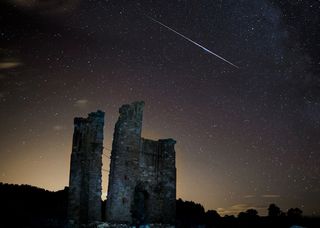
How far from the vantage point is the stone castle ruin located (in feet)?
89.9

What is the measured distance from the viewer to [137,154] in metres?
30.9

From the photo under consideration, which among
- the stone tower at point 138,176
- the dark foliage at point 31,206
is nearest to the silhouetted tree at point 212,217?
the dark foliage at point 31,206

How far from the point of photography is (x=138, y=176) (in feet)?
101

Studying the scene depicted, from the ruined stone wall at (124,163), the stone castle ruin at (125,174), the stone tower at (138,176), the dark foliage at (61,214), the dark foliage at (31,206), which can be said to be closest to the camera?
the stone castle ruin at (125,174)

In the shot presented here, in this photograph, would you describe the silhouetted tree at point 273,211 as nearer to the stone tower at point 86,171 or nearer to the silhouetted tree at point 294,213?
the silhouetted tree at point 294,213

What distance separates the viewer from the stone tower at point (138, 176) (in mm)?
29125

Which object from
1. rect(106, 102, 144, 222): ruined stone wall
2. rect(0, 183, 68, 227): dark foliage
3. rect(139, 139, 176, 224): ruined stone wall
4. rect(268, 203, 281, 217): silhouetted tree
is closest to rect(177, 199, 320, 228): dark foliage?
rect(268, 203, 281, 217): silhouetted tree

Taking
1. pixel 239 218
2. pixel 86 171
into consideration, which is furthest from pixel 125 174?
pixel 239 218

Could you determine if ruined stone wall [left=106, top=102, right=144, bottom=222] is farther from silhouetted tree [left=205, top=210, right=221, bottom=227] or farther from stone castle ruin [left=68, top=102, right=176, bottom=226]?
silhouetted tree [left=205, top=210, right=221, bottom=227]

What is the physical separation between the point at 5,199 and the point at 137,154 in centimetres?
2196

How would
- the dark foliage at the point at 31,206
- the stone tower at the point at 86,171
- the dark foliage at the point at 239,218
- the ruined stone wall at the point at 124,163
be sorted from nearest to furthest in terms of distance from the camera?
1. the stone tower at the point at 86,171
2. the ruined stone wall at the point at 124,163
3. the dark foliage at the point at 31,206
4. the dark foliage at the point at 239,218

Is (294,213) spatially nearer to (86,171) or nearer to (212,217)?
(212,217)

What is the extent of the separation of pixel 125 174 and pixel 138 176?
1357 millimetres

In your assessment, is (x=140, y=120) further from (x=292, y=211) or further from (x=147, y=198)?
(x=292, y=211)
